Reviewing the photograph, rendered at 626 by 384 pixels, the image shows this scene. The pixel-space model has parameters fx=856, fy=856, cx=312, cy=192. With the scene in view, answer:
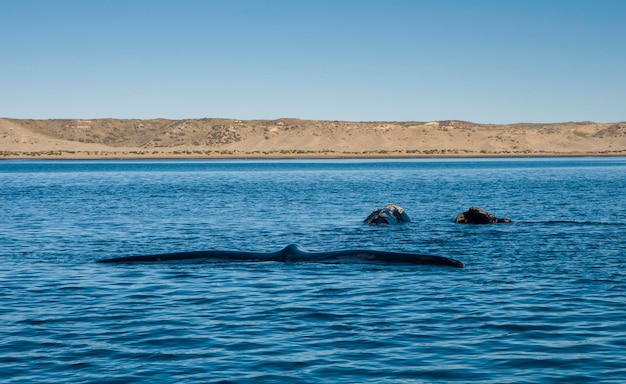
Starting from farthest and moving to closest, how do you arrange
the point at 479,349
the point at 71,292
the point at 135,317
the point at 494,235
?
the point at 494,235, the point at 71,292, the point at 135,317, the point at 479,349

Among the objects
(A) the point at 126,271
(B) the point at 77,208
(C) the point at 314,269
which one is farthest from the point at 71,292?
(B) the point at 77,208

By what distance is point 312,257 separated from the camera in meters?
25.2

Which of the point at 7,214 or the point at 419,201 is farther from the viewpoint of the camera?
the point at 419,201

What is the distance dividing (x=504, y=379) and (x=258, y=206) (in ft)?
139

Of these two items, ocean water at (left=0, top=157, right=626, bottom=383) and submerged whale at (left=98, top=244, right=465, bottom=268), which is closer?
ocean water at (left=0, top=157, right=626, bottom=383)

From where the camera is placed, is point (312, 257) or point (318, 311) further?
point (312, 257)

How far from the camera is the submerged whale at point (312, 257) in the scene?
24.4 metres

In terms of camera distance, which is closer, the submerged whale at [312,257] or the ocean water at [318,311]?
the ocean water at [318,311]

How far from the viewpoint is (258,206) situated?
179 ft

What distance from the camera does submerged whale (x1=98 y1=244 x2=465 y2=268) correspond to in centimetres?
2442

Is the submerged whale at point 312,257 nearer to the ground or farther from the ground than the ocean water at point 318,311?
farther from the ground

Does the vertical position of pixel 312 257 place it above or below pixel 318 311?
above

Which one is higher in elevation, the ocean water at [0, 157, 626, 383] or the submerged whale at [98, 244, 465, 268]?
the submerged whale at [98, 244, 465, 268]

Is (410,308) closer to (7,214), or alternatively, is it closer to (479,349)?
(479,349)
